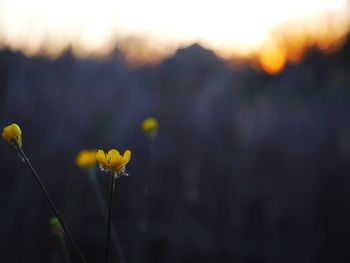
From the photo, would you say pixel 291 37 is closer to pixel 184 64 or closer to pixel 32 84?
pixel 184 64

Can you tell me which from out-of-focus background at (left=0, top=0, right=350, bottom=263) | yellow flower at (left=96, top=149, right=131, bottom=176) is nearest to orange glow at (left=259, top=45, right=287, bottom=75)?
out-of-focus background at (left=0, top=0, right=350, bottom=263)

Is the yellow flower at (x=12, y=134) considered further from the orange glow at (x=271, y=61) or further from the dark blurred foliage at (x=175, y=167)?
the orange glow at (x=271, y=61)

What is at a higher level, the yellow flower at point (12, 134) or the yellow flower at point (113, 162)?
the yellow flower at point (12, 134)

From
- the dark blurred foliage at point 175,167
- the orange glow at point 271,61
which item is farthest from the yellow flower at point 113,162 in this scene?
the orange glow at point 271,61

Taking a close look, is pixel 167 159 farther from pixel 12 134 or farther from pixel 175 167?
pixel 12 134

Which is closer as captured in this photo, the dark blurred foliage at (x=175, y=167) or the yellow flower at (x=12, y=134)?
the yellow flower at (x=12, y=134)

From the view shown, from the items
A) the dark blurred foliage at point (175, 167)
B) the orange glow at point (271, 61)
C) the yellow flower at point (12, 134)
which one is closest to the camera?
the yellow flower at point (12, 134)

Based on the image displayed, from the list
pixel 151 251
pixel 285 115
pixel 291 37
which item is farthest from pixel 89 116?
pixel 291 37

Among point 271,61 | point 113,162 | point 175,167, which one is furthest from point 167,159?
point 271,61

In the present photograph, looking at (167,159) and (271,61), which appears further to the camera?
(271,61)
